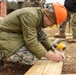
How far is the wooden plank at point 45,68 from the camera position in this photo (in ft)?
12.2

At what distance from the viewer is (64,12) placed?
4031mm

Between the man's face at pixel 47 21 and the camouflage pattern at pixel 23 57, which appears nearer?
the man's face at pixel 47 21

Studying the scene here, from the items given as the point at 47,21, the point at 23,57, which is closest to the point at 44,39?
the point at 23,57

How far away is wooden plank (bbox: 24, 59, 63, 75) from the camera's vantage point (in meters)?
3.71

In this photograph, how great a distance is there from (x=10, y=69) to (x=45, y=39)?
78 centimetres

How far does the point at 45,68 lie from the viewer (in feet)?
13.0

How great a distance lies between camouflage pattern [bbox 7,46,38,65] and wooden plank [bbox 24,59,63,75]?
0.12m

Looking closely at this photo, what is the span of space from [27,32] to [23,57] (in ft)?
1.77

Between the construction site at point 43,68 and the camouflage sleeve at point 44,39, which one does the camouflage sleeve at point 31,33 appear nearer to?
the construction site at point 43,68

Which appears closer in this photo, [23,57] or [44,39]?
[23,57]

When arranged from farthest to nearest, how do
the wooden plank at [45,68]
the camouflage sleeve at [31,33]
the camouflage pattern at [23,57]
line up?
the camouflage pattern at [23,57] < the camouflage sleeve at [31,33] < the wooden plank at [45,68]

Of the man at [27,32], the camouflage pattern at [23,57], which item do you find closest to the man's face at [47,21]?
the man at [27,32]

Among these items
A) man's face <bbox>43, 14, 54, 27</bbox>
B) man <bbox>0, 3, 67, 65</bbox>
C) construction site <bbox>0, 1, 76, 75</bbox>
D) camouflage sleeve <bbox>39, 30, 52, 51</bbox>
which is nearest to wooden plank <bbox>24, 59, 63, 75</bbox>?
construction site <bbox>0, 1, 76, 75</bbox>

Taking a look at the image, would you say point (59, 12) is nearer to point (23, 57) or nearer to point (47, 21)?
point (47, 21)
